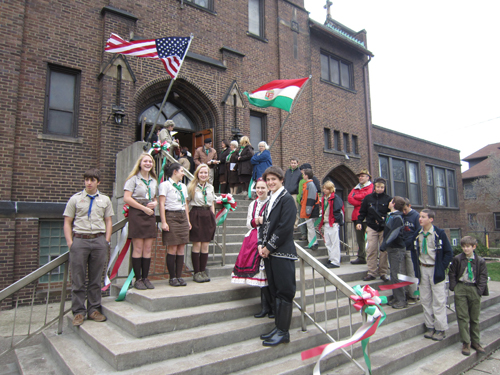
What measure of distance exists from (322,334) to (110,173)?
7069 mm

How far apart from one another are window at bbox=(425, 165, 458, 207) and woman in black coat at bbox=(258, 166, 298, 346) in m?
20.1

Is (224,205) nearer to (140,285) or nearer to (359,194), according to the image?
(140,285)

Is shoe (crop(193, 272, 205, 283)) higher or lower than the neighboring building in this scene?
lower

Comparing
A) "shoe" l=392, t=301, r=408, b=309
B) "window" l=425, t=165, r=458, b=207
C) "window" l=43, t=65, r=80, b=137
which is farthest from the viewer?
"window" l=425, t=165, r=458, b=207

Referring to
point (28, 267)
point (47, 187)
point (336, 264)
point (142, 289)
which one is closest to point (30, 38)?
point (47, 187)

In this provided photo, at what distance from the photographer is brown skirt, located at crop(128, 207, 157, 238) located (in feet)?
14.6

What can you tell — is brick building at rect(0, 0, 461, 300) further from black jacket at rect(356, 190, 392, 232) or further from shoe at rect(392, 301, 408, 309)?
shoe at rect(392, 301, 408, 309)

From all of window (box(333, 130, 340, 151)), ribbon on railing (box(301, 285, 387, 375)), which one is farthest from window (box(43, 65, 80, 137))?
window (box(333, 130, 340, 151))

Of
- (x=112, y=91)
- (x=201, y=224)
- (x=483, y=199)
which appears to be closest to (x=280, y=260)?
(x=201, y=224)

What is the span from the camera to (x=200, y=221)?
16.3ft

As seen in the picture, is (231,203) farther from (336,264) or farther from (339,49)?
(339,49)

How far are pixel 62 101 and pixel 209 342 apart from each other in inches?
319

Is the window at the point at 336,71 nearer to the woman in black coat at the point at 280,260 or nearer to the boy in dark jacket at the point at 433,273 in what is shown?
the boy in dark jacket at the point at 433,273

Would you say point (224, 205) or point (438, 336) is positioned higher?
point (224, 205)
